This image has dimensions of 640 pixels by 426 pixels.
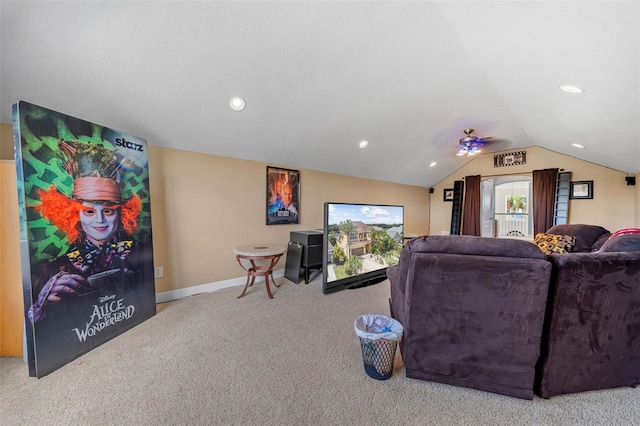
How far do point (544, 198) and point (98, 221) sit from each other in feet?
24.1

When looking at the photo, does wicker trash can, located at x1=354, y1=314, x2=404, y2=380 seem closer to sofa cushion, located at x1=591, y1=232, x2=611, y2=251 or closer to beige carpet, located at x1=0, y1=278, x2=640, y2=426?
beige carpet, located at x1=0, y1=278, x2=640, y2=426

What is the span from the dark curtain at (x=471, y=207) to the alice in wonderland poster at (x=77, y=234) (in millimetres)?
6613

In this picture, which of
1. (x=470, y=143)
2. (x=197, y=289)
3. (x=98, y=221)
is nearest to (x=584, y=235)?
(x=470, y=143)

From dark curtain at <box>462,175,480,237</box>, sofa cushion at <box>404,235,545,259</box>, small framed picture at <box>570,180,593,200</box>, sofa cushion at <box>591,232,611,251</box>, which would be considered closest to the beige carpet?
sofa cushion at <box>404,235,545,259</box>

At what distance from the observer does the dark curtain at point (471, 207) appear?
238 inches

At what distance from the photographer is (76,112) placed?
2.28 meters

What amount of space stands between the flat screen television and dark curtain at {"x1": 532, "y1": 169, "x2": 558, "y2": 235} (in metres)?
3.43

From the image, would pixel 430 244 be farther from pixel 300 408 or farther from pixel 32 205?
pixel 32 205

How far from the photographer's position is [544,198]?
16.8ft

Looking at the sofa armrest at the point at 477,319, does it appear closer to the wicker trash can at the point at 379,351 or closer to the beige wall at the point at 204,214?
the wicker trash can at the point at 379,351

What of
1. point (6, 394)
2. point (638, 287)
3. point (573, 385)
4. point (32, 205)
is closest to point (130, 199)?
point (32, 205)

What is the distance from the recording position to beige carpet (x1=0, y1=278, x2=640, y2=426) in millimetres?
1349

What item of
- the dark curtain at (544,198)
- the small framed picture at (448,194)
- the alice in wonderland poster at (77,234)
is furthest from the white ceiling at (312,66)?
the small framed picture at (448,194)

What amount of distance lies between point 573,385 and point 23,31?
4.33 m
